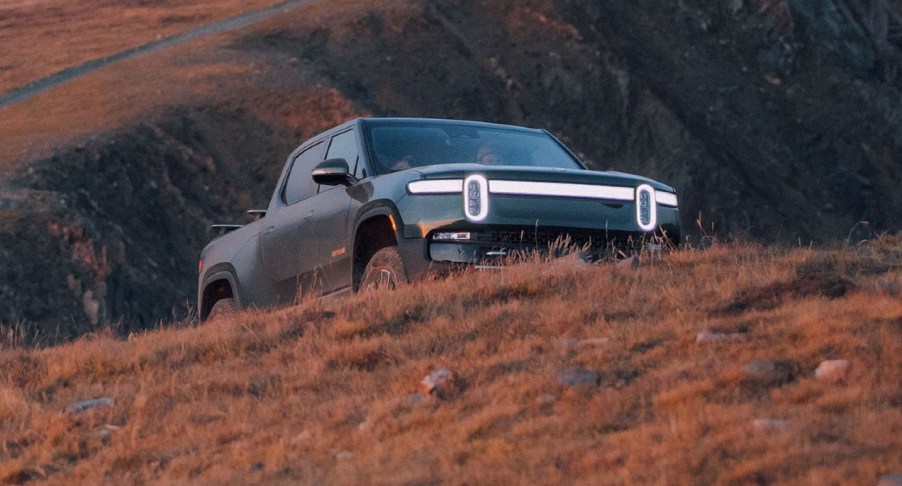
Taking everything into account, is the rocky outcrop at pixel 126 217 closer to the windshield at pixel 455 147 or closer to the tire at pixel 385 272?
the windshield at pixel 455 147

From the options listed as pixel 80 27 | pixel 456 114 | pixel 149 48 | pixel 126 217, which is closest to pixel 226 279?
pixel 126 217

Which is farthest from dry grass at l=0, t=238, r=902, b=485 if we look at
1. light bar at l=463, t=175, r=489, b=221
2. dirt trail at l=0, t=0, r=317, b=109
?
dirt trail at l=0, t=0, r=317, b=109

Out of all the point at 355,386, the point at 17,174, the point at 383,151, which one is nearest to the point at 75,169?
the point at 17,174

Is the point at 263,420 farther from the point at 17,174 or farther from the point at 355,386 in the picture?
the point at 17,174

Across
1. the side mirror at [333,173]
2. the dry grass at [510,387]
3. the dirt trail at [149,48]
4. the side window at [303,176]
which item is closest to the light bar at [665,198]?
the dry grass at [510,387]

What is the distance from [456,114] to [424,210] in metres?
30.5

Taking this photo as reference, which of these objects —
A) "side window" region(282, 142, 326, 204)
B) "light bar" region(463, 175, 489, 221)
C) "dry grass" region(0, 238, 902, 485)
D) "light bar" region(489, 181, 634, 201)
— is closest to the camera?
"dry grass" region(0, 238, 902, 485)

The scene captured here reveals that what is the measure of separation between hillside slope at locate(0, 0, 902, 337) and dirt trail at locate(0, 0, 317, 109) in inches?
47.0

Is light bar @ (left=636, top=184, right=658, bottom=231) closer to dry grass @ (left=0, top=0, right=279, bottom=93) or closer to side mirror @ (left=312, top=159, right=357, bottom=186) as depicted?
side mirror @ (left=312, top=159, right=357, bottom=186)

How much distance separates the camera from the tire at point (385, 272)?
937 centimetres

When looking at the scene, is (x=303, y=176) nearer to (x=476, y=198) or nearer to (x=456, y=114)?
(x=476, y=198)

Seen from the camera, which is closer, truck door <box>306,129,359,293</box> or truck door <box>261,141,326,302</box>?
truck door <box>306,129,359,293</box>

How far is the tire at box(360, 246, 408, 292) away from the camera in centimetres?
937

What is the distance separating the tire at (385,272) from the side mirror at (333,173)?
62cm
